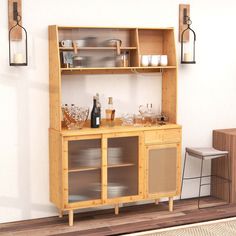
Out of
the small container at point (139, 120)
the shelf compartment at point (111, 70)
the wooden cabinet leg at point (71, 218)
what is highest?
the shelf compartment at point (111, 70)

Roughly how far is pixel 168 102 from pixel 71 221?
1390 mm

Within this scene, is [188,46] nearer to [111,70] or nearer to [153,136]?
[111,70]

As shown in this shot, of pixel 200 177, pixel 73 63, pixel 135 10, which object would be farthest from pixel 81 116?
pixel 200 177

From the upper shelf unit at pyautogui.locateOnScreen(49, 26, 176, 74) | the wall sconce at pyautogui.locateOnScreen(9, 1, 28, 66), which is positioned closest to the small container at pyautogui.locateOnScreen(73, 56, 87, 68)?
the upper shelf unit at pyautogui.locateOnScreen(49, 26, 176, 74)

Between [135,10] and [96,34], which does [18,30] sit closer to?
[96,34]

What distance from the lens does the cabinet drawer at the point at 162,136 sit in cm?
445

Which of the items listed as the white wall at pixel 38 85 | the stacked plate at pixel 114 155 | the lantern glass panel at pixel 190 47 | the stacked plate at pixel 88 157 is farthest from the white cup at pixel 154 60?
the stacked plate at pixel 88 157

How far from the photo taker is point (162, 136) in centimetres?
451

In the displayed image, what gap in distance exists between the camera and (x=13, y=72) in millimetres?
4234

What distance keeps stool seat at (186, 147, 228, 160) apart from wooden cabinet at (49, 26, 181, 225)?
0.74 ft

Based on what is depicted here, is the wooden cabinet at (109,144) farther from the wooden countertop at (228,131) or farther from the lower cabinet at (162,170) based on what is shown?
the wooden countertop at (228,131)

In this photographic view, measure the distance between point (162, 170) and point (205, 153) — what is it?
1.42 ft

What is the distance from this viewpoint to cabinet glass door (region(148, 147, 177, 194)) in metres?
4.50

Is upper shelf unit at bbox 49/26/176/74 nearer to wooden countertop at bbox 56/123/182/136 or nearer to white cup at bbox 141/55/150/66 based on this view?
white cup at bbox 141/55/150/66
